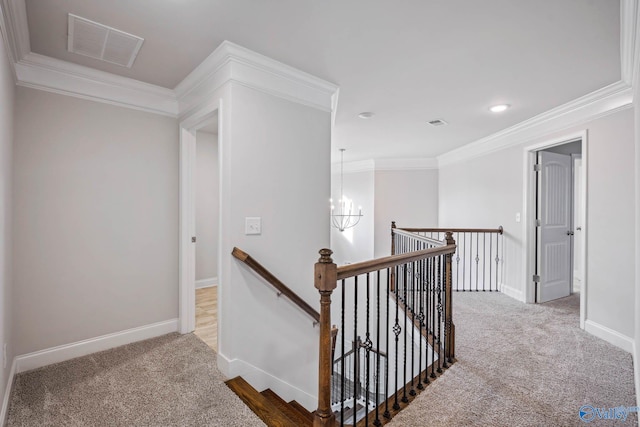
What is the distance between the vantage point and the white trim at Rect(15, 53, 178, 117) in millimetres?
2252

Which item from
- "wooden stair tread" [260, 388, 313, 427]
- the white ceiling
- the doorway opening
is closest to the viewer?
the white ceiling

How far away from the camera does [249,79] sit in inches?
91.0

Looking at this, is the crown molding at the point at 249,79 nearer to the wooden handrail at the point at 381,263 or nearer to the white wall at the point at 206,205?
the wooden handrail at the point at 381,263

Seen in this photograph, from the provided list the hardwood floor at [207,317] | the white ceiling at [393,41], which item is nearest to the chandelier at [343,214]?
the hardwood floor at [207,317]

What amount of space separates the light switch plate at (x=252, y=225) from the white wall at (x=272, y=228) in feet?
0.09

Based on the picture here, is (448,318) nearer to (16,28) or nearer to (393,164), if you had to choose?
(16,28)

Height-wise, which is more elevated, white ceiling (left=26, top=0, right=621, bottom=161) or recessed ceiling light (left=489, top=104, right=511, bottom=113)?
white ceiling (left=26, top=0, right=621, bottom=161)

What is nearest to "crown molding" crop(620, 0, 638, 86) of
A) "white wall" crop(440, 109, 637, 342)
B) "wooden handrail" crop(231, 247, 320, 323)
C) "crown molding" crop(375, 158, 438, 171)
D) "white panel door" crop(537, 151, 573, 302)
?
"white wall" crop(440, 109, 637, 342)

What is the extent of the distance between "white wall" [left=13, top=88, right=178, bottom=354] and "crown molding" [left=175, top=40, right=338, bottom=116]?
468mm

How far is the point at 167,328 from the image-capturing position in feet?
9.58

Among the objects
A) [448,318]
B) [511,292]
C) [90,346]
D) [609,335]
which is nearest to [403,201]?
[511,292]

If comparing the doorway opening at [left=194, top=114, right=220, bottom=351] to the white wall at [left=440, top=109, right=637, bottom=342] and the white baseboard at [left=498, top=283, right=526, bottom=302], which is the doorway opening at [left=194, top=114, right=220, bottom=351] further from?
the white wall at [left=440, top=109, right=637, bottom=342]

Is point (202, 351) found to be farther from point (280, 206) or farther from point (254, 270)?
point (280, 206)

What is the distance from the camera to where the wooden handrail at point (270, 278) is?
7.23ft
